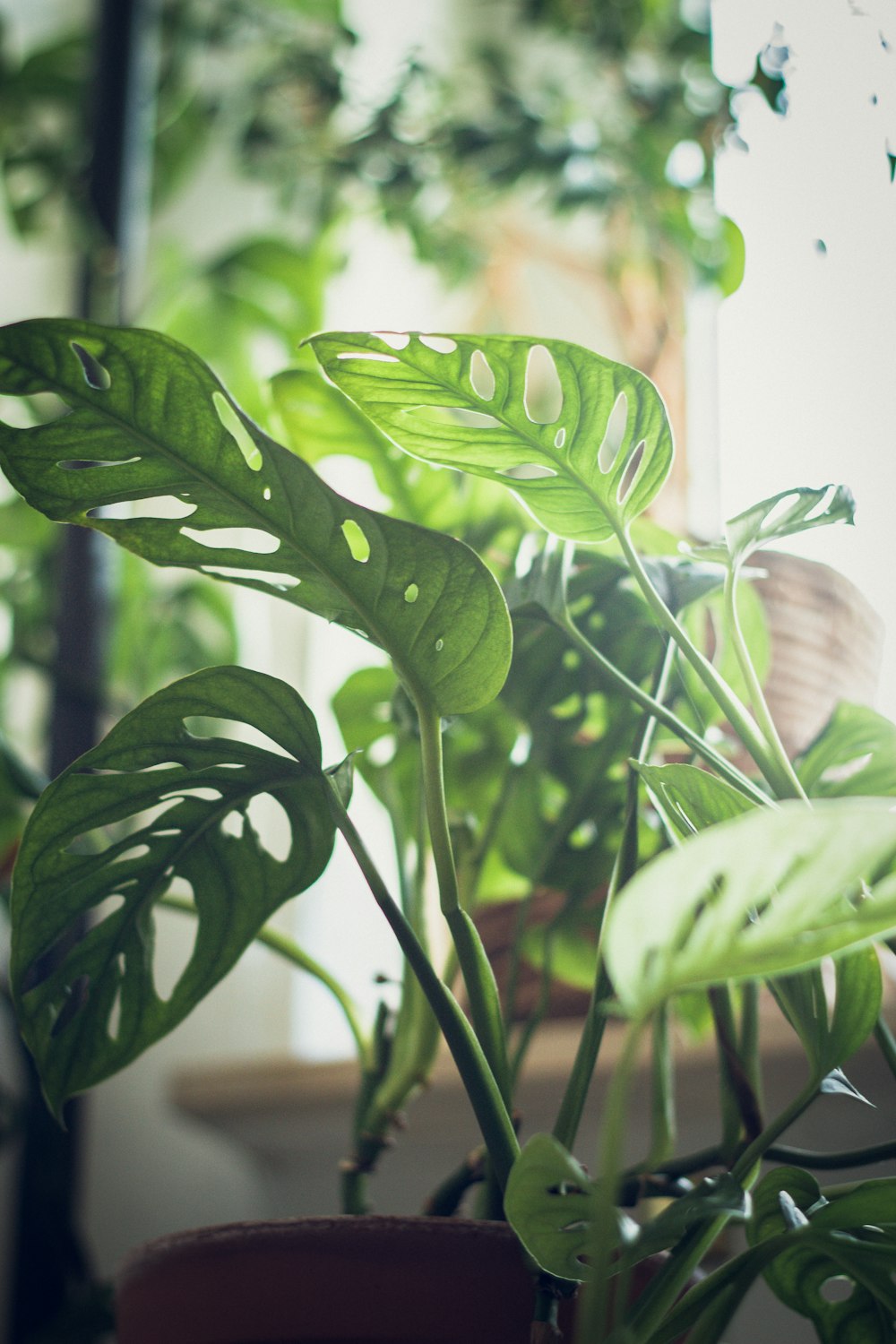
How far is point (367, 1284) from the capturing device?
41 cm

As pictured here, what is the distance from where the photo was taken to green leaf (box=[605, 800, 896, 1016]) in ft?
0.82

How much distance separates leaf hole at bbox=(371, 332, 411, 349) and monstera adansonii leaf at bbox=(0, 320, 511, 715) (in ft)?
0.19

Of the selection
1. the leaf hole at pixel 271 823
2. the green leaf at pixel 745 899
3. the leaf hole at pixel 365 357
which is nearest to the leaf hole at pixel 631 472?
the leaf hole at pixel 365 357

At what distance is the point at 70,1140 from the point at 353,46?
3.87 ft

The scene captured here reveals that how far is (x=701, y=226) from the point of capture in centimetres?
121

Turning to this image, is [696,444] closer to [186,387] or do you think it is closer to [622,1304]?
[186,387]

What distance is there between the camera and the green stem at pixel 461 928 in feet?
1.36

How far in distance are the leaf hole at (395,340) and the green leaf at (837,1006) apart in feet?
0.89

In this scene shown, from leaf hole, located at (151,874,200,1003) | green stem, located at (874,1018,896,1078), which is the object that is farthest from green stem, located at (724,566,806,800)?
leaf hole, located at (151,874,200,1003)

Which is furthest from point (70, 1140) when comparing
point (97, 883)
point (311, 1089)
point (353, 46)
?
point (353, 46)

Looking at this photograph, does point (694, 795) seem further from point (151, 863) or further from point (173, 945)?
point (173, 945)

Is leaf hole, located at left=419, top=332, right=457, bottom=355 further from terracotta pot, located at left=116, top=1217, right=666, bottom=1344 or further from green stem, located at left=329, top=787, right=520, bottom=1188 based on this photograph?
terracotta pot, located at left=116, top=1217, right=666, bottom=1344

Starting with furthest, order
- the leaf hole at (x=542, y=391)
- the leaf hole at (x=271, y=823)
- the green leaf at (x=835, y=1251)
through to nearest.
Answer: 1. the leaf hole at (x=542, y=391)
2. the leaf hole at (x=271, y=823)
3. the green leaf at (x=835, y=1251)

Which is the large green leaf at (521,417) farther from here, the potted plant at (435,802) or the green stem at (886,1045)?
the green stem at (886,1045)
